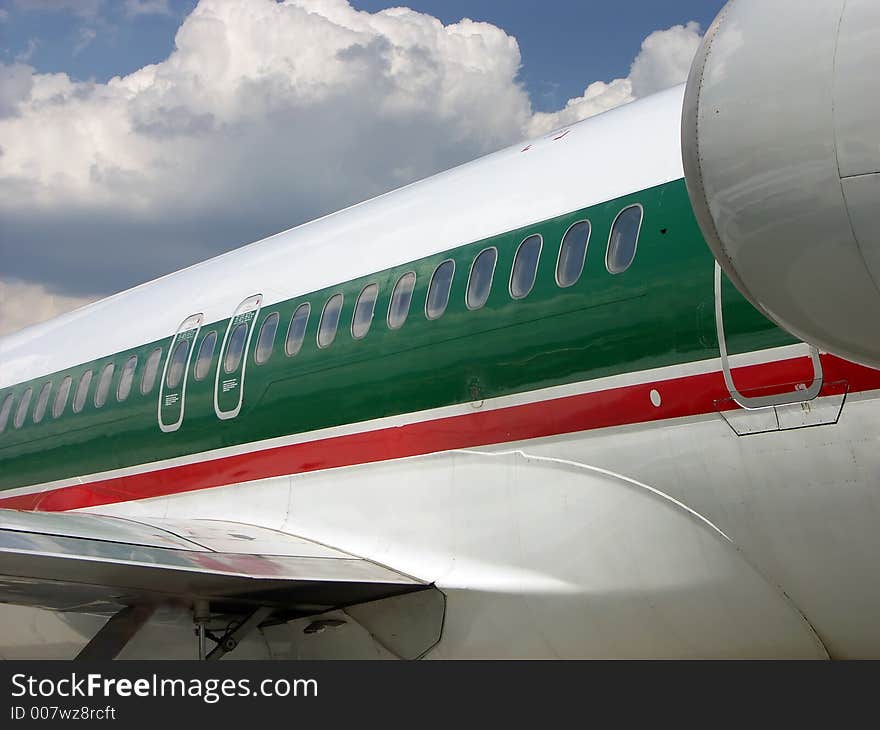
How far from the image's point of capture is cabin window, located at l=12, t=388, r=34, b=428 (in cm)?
1130

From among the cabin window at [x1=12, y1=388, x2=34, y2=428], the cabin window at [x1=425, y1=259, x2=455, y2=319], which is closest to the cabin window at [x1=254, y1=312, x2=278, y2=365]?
the cabin window at [x1=425, y1=259, x2=455, y2=319]

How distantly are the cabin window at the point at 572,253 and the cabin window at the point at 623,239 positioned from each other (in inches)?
7.3

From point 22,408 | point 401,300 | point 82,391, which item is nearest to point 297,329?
point 401,300

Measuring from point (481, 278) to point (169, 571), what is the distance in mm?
Answer: 2473

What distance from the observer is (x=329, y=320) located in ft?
27.0

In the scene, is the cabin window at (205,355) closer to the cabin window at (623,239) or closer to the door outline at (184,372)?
the door outline at (184,372)

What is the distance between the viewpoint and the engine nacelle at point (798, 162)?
11.4 ft

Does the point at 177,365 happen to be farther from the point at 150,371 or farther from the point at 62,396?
the point at 62,396
